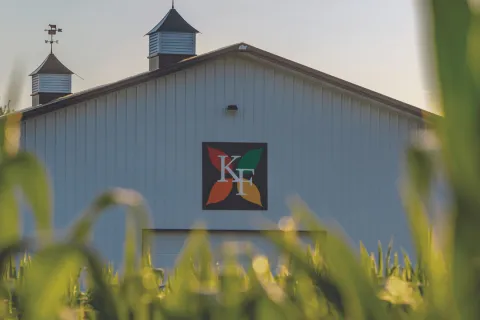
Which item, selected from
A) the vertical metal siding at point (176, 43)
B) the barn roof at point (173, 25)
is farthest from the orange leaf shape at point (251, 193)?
the barn roof at point (173, 25)

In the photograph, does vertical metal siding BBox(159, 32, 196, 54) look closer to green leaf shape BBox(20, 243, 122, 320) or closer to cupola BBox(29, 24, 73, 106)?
cupola BBox(29, 24, 73, 106)

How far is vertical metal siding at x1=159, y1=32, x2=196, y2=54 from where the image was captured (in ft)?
92.3

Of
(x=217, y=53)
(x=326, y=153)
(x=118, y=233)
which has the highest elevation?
(x=217, y=53)

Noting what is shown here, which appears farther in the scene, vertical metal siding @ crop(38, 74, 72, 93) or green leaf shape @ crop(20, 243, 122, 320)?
vertical metal siding @ crop(38, 74, 72, 93)

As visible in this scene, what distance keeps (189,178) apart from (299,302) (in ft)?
80.6

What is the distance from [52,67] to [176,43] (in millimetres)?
6303

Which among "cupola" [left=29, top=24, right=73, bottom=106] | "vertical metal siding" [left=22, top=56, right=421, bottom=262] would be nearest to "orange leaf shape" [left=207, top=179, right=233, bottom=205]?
"vertical metal siding" [left=22, top=56, right=421, bottom=262]

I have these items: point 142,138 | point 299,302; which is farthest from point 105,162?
point 299,302

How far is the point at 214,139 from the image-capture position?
1013 inches

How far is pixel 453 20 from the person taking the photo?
59cm

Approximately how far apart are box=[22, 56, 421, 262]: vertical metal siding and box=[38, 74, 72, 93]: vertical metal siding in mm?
7279

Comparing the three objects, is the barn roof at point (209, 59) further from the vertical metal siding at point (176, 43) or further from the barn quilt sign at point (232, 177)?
the vertical metal siding at point (176, 43)

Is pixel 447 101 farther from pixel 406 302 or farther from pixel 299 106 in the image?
Answer: pixel 299 106

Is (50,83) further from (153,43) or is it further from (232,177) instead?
(232,177)
